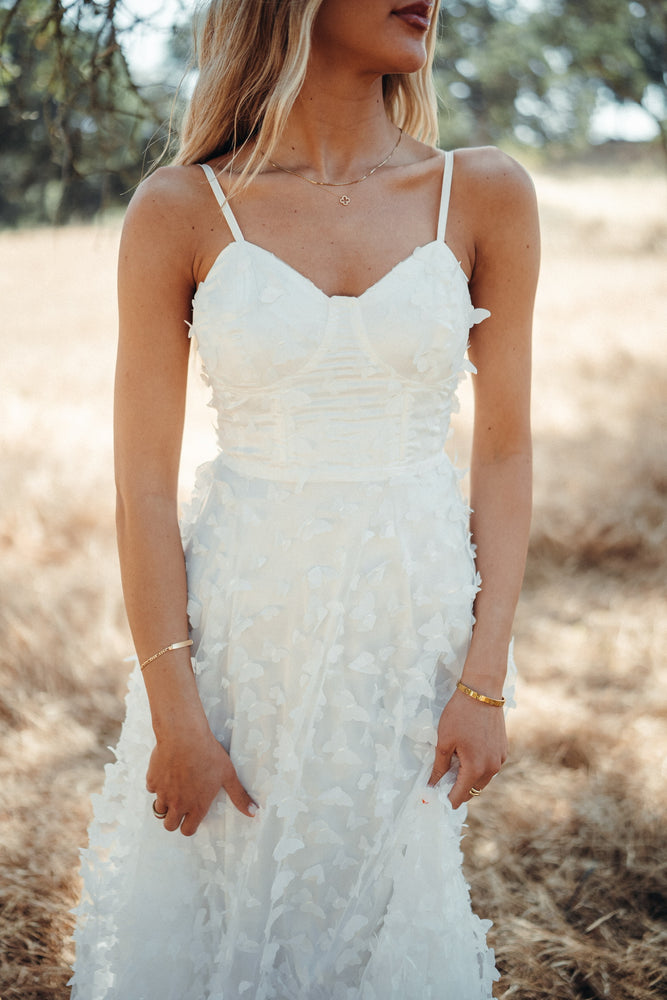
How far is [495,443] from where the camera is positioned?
1656 mm

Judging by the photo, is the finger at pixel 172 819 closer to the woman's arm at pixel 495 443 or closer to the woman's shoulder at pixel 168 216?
the woman's arm at pixel 495 443

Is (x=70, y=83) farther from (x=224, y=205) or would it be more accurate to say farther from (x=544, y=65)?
(x=544, y=65)

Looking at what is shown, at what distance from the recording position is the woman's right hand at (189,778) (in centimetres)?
148

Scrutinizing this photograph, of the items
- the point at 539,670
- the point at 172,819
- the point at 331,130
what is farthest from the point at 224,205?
the point at 539,670

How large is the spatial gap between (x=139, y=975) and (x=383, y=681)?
2.39 feet

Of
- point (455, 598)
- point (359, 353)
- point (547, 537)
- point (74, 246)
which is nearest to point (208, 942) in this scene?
point (455, 598)

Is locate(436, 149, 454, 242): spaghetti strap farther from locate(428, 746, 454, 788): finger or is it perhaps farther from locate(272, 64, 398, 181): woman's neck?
locate(428, 746, 454, 788): finger

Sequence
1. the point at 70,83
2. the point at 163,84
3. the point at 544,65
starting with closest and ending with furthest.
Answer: the point at 163,84 → the point at 70,83 → the point at 544,65

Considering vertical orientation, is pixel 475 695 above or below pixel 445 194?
below

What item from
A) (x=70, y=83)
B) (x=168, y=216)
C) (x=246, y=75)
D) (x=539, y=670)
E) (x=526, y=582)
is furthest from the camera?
(x=526, y=582)

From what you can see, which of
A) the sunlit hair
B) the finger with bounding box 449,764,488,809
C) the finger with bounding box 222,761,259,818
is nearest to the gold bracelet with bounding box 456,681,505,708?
the finger with bounding box 449,764,488,809

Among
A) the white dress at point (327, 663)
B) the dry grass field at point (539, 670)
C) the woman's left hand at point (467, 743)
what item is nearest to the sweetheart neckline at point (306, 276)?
the white dress at point (327, 663)

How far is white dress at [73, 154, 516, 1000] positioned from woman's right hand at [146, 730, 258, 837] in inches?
1.8

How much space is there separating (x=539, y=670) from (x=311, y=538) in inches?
106
